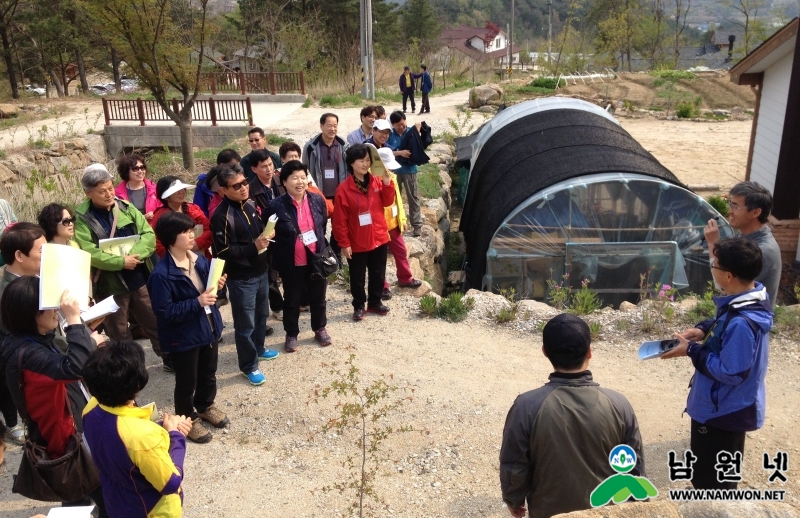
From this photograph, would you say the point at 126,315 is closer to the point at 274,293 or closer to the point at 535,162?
the point at 274,293

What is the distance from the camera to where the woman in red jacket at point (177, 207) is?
500 cm

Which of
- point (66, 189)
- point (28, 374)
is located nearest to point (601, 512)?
point (28, 374)

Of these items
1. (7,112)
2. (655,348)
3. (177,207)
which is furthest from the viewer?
(7,112)

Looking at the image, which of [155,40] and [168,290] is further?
[155,40]

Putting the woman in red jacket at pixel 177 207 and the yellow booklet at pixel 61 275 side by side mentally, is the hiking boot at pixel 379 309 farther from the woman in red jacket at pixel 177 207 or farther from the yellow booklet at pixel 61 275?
the yellow booklet at pixel 61 275

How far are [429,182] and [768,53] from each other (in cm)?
628

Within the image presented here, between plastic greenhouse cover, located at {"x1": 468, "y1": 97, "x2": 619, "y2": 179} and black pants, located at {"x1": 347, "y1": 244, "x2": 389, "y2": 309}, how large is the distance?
18.6ft

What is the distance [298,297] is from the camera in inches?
213

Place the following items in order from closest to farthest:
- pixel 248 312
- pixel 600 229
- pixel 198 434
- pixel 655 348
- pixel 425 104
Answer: pixel 655 348
pixel 198 434
pixel 248 312
pixel 600 229
pixel 425 104

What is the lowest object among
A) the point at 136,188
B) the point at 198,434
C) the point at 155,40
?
the point at 198,434

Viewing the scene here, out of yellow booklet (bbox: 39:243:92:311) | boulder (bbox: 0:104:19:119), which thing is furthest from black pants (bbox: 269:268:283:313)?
boulder (bbox: 0:104:19:119)

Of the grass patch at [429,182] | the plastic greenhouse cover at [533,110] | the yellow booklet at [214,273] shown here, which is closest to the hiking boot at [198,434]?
the yellow booklet at [214,273]

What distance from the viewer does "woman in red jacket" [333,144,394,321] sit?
18.7ft

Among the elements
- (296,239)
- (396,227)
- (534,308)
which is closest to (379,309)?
(396,227)
